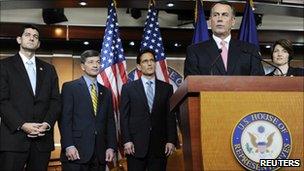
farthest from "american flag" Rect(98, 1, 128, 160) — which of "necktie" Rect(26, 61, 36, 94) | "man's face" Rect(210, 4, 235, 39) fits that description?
"man's face" Rect(210, 4, 235, 39)

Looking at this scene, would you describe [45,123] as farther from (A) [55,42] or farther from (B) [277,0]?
(A) [55,42]

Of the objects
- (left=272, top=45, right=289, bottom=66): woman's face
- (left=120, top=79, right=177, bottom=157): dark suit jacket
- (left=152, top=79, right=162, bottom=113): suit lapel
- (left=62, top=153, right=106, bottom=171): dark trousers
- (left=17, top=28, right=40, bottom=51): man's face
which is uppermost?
(left=17, top=28, right=40, bottom=51): man's face

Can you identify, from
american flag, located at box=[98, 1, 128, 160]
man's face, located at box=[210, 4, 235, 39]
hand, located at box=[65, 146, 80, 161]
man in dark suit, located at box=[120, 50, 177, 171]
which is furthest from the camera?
american flag, located at box=[98, 1, 128, 160]

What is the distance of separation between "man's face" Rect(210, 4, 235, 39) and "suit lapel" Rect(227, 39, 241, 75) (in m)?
0.08

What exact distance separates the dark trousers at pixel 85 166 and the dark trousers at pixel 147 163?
30 cm

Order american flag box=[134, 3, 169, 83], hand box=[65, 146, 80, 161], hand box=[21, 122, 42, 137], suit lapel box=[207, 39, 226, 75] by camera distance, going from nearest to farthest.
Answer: suit lapel box=[207, 39, 226, 75]
hand box=[21, 122, 42, 137]
hand box=[65, 146, 80, 161]
american flag box=[134, 3, 169, 83]

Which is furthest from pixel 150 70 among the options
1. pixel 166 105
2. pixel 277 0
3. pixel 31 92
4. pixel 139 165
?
pixel 277 0

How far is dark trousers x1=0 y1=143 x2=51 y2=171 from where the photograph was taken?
3.37 m

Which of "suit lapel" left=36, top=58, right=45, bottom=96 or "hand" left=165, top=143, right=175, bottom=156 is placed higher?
"suit lapel" left=36, top=58, right=45, bottom=96

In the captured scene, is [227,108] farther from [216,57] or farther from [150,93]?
[150,93]

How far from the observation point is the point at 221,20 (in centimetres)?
280

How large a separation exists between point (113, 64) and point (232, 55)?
256 centimetres

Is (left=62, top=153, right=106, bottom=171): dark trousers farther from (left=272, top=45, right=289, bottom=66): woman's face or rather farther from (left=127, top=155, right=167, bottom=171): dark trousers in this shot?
(left=272, top=45, right=289, bottom=66): woman's face

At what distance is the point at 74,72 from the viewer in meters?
8.44
